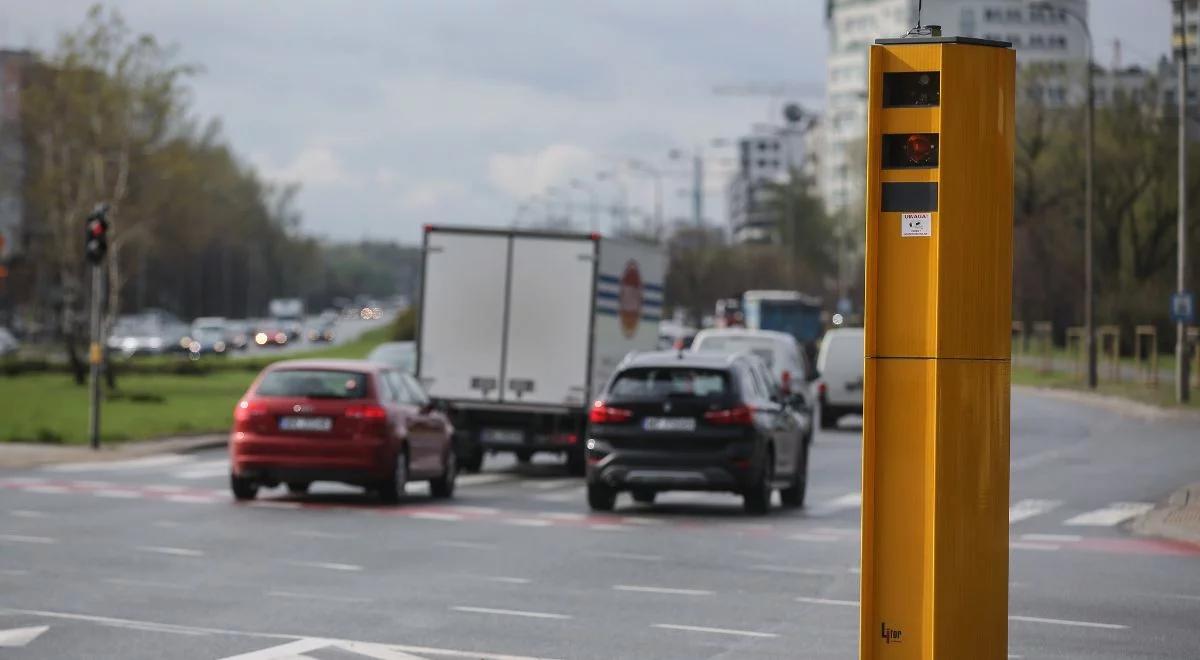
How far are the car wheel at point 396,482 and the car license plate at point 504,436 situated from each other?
5.16 m

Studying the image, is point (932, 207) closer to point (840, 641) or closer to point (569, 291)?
point (840, 641)

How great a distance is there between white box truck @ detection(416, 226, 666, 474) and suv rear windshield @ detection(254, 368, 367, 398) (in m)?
5.42

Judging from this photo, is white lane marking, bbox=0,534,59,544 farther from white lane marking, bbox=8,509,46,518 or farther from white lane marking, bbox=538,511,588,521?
white lane marking, bbox=538,511,588,521

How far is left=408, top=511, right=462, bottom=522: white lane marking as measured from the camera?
21.3 meters

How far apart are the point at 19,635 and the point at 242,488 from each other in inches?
463

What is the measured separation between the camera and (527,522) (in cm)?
2108

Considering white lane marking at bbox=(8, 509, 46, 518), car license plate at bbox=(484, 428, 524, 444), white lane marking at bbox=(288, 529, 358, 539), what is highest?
car license plate at bbox=(484, 428, 524, 444)

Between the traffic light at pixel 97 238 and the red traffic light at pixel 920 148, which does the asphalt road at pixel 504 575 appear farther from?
the traffic light at pixel 97 238

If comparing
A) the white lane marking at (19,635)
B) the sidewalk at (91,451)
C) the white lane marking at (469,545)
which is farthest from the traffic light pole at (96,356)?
the white lane marking at (19,635)

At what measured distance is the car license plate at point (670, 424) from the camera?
71.5ft

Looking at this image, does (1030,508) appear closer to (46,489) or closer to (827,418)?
(46,489)

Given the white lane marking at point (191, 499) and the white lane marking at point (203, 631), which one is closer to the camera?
the white lane marking at point (203, 631)

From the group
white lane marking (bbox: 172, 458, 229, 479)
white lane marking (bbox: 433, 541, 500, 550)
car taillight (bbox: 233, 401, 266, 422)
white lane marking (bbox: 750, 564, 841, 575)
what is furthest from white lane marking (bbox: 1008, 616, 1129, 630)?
white lane marking (bbox: 172, 458, 229, 479)

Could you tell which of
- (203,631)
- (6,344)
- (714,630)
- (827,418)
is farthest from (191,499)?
(6,344)
